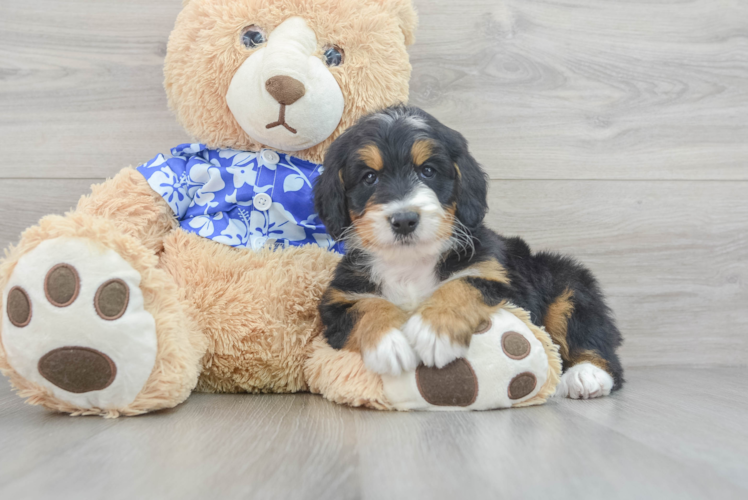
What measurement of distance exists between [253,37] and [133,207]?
714mm

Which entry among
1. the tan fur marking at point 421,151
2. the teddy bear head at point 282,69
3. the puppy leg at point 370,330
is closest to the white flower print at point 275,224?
the teddy bear head at point 282,69

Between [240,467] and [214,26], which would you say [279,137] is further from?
[240,467]

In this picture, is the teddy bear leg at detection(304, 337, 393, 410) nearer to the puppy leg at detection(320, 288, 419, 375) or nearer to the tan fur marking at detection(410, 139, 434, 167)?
the puppy leg at detection(320, 288, 419, 375)

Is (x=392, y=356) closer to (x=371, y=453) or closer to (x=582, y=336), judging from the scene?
(x=371, y=453)

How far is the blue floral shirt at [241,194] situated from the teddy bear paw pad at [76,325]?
1.84 ft

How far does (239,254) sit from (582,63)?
73.4 inches

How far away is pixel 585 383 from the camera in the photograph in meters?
1.91

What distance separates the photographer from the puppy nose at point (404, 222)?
61.2 inches

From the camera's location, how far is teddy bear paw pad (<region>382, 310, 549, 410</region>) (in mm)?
1566

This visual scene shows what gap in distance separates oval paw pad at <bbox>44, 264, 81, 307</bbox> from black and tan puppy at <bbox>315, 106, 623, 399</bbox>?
71 centimetres

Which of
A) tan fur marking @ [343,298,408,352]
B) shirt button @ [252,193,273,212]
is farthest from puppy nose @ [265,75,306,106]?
tan fur marking @ [343,298,408,352]

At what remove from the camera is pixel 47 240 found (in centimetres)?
145

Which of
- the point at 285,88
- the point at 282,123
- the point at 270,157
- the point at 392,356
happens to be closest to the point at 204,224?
the point at 270,157

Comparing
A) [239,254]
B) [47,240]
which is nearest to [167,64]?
[239,254]
